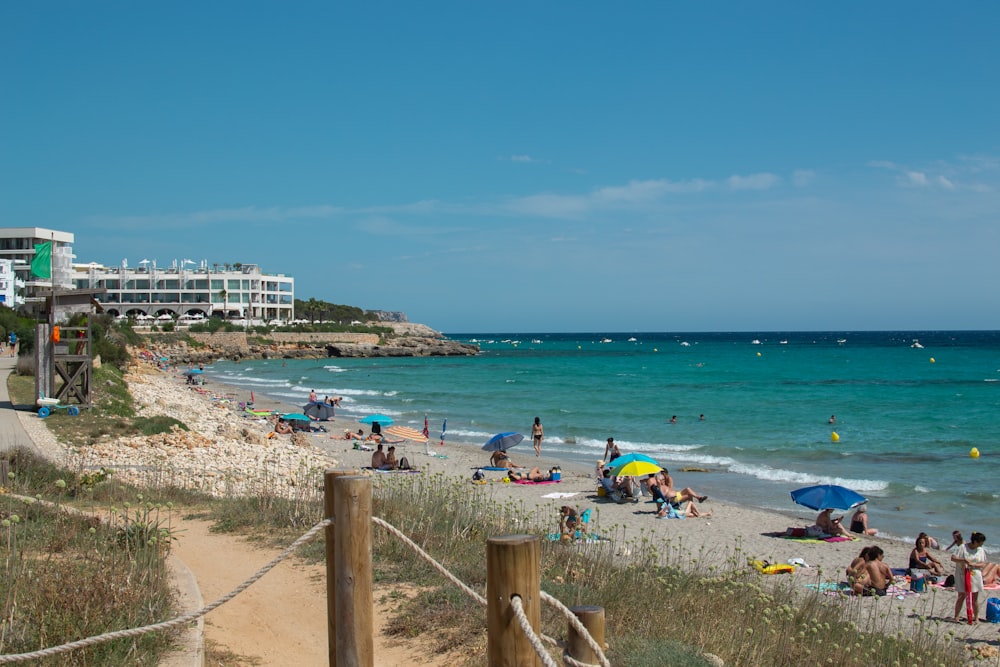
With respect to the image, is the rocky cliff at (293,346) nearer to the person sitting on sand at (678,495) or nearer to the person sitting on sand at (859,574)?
the person sitting on sand at (678,495)

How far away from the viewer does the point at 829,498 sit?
13859mm

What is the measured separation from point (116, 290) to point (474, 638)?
362 feet

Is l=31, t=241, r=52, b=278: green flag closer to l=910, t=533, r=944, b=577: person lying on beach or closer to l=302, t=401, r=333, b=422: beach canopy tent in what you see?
Result: l=302, t=401, r=333, b=422: beach canopy tent

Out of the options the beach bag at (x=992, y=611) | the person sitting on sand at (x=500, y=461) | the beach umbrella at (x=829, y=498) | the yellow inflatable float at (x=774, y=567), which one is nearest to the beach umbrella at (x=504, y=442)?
the person sitting on sand at (x=500, y=461)

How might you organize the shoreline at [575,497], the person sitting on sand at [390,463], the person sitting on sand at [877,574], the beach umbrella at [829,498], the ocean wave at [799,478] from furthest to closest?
the person sitting on sand at [390,463] → the ocean wave at [799,478] → the beach umbrella at [829,498] → the shoreline at [575,497] → the person sitting on sand at [877,574]

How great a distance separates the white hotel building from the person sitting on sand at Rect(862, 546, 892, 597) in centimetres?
10008

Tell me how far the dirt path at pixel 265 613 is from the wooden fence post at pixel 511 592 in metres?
2.38

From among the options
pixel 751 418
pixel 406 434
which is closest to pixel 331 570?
pixel 406 434

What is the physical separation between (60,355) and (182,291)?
306ft

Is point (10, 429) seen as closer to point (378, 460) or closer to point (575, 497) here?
point (378, 460)

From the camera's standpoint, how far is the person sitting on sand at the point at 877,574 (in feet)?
34.3

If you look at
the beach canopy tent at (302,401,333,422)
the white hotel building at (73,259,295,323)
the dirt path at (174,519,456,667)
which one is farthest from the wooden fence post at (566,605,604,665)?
the white hotel building at (73,259,295,323)

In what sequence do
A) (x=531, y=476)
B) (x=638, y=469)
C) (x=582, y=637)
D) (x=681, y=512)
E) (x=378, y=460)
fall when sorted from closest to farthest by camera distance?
(x=582, y=637) → (x=681, y=512) → (x=638, y=469) → (x=531, y=476) → (x=378, y=460)

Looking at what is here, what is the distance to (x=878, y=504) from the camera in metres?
16.9
